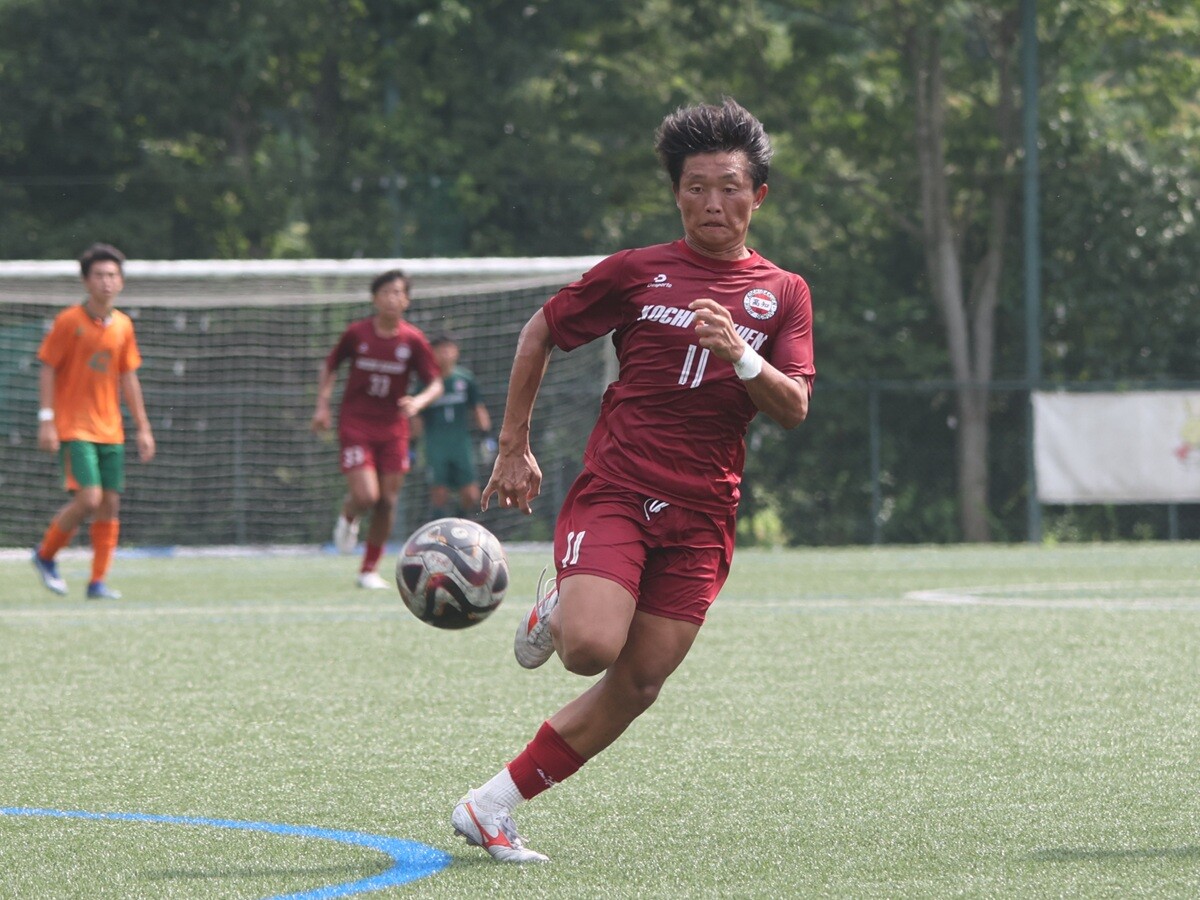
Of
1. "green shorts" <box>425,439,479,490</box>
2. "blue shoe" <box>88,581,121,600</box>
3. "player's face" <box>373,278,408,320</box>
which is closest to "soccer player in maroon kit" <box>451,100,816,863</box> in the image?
"player's face" <box>373,278,408,320</box>

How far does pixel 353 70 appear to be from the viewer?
26.7m

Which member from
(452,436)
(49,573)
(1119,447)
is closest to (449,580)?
(49,573)

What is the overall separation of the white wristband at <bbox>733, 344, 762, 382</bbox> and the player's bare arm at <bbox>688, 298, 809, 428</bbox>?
1cm

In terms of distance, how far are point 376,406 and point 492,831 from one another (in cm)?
885

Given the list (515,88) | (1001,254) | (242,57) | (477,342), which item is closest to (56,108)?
(242,57)

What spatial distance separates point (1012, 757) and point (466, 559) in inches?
73.8

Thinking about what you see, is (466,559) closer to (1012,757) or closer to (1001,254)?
(1012,757)

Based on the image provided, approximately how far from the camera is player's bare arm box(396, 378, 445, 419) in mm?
12398

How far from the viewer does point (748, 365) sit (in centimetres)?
423

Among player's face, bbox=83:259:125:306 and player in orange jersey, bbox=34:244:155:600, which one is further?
player in orange jersey, bbox=34:244:155:600

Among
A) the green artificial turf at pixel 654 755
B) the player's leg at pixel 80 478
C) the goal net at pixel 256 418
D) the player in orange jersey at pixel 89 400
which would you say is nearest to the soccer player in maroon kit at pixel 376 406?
the player in orange jersey at pixel 89 400

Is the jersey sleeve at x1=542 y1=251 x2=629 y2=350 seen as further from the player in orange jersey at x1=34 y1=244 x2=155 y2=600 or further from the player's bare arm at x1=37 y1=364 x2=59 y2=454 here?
the player's bare arm at x1=37 y1=364 x2=59 y2=454

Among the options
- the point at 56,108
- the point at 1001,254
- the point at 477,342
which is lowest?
the point at 477,342

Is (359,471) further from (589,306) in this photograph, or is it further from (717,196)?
(717,196)
